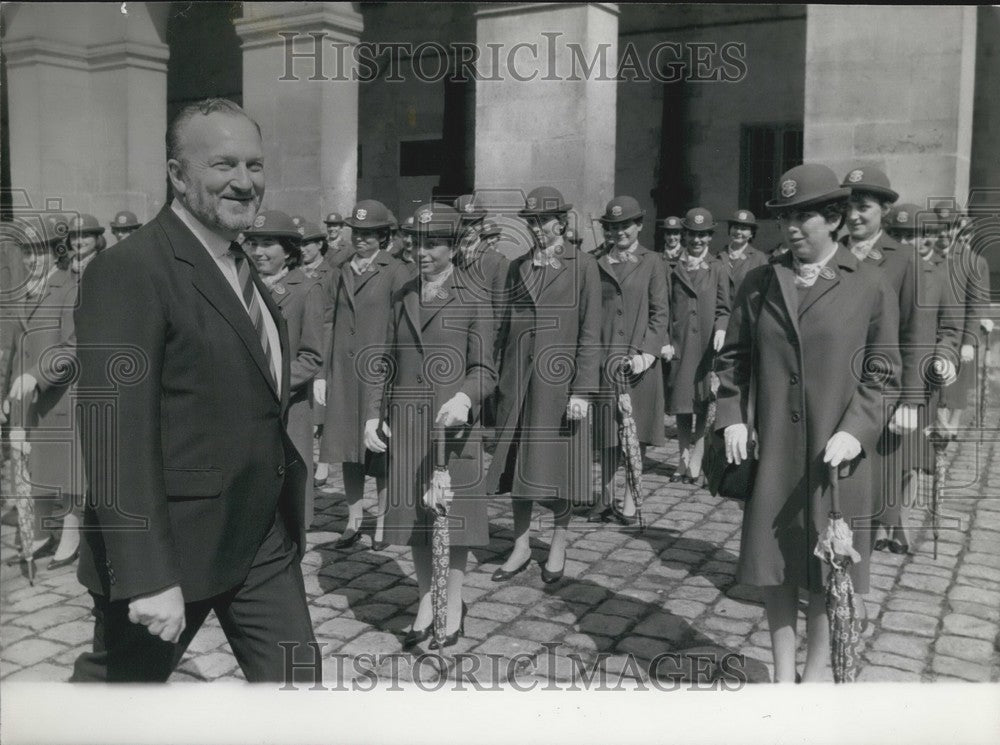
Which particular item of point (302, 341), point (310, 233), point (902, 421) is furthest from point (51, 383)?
point (902, 421)

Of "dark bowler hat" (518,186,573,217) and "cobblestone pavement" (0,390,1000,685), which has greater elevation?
"dark bowler hat" (518,186,573,217)

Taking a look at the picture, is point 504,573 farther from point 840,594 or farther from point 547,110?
point 547,110

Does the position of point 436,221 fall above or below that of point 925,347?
above

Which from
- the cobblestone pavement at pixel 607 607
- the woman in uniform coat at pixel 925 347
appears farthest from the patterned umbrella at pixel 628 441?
the woman in uniform coat at pixel 925 347

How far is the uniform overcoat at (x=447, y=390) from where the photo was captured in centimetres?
506

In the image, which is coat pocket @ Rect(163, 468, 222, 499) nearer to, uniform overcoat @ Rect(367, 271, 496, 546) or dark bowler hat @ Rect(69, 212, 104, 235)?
uniform overcoat @ Rect(367, 271, 496, 546)

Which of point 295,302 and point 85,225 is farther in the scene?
point 85,225

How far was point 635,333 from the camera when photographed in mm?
8039

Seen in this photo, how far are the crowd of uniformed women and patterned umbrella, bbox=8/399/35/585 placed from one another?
0.28 ft

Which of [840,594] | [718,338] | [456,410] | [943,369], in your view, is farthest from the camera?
[718,338]

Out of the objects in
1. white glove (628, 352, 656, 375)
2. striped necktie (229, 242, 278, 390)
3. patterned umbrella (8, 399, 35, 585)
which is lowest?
patterned umbrella (8, 399, 35, 585)

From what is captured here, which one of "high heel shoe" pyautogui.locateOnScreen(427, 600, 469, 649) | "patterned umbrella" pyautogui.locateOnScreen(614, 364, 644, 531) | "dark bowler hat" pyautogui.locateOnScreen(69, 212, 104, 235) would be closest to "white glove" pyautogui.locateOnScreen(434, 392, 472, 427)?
Answer: "high heel shoe" pyautogui.locateOnScreen(427, 600, 469, 649)

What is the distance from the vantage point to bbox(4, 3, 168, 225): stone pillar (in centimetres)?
774

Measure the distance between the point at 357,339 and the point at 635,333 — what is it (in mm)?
2278
